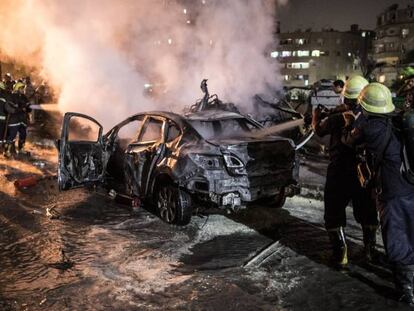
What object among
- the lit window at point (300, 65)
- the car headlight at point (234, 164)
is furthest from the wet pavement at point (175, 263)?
the lit window at point (300, 65)

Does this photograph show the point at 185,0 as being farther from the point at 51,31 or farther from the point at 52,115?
the point at 52,115

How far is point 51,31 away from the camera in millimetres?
14148

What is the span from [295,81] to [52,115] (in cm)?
6285

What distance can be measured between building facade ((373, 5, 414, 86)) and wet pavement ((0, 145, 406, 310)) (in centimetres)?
5470

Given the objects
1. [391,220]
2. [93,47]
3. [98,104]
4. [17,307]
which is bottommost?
[17,307]

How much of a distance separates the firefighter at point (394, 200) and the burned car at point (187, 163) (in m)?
2.19

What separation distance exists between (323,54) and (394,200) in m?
76.4

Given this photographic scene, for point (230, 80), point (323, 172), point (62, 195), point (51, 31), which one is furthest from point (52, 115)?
point (323, 172)

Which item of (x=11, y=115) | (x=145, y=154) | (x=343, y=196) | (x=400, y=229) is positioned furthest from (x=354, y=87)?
(x=11, y=115)

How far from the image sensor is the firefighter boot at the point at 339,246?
5.06m

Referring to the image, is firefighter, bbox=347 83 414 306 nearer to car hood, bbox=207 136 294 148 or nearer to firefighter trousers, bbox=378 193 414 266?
firefighter trousers, bbox=378 193 414 266

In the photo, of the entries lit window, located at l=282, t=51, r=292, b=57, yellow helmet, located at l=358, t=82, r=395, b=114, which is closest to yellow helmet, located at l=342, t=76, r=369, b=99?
yellow helmet, located at l=358, t=82, r=395, b=114

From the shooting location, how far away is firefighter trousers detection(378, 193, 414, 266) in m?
4.14

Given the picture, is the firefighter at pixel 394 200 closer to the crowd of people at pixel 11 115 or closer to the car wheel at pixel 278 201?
the car wheel at pixel 278 201
